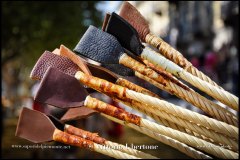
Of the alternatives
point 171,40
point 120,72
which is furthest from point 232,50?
point 120,72

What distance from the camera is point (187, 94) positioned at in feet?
3.51

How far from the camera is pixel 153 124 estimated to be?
1039 millimetres

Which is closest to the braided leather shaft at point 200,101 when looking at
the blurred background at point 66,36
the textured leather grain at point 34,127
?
the textured leather grain at point 34,127

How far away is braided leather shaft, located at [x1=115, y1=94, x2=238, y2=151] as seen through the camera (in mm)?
1027

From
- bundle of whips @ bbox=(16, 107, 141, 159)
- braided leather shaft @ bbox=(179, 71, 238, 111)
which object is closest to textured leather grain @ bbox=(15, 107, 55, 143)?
bundle of whips @ bbox=(16, 107, 141, 159)

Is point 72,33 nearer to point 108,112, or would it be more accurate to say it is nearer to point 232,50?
point 232,50

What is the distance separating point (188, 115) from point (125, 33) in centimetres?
31

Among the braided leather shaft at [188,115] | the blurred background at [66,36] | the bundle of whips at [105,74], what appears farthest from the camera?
the blurred background at [66,36]

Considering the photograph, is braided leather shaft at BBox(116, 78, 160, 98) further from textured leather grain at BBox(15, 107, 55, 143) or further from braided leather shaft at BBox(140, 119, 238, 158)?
textured leather grain at BBox(15, 107, 55, 143)

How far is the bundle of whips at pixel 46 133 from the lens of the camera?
1.09m

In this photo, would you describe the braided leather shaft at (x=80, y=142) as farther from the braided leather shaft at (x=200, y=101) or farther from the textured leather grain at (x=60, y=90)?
the braided leather shaft at (x=200, y=101)

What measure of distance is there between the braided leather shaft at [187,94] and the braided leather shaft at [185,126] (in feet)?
0.18

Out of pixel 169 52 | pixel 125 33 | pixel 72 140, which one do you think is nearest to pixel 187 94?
pixel 169 52

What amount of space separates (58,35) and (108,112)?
9893 millimetres
